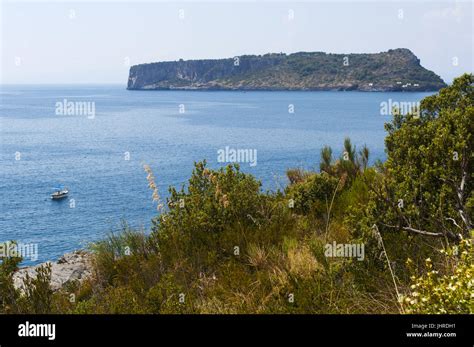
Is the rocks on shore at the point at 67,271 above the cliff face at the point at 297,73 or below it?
below

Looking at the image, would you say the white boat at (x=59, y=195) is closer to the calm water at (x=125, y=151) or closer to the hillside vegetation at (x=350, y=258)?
the calm water at (x=125, y=151)

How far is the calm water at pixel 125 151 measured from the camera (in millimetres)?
35438

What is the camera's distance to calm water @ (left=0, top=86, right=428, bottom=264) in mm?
35438

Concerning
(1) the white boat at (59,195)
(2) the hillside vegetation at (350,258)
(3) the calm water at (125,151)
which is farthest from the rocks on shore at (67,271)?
(1) the white boat at (59,195)

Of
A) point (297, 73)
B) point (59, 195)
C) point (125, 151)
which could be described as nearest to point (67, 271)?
point (59, 195)

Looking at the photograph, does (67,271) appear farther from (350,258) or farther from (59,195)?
(59,195)

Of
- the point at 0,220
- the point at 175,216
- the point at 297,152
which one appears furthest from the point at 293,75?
the point at 175,216

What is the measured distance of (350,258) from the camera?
228 inches

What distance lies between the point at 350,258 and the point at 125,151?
185ft

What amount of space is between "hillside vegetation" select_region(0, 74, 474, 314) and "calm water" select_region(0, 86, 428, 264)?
12.3ft

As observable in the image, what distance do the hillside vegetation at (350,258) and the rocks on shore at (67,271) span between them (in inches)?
148

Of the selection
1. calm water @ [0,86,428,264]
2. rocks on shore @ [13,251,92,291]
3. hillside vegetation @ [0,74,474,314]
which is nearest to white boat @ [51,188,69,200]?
calm water @ [0,86,428,264]

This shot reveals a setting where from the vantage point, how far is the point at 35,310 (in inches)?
237
